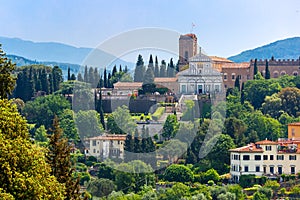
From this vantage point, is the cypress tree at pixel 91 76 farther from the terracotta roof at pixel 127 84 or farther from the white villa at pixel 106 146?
the white villa at pixel 106 146

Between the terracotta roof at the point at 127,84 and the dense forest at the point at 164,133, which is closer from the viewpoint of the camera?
the dense forest at the point at 164,133

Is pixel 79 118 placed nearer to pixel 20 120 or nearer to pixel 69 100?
pixel 69 100

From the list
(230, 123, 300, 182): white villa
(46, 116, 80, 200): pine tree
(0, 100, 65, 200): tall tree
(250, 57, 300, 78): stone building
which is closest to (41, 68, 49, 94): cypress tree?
(250, 57, 300, 78): stone building

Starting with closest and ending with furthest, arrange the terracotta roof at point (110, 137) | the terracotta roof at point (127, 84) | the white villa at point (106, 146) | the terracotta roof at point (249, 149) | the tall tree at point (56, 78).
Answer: the terracotta roof at point (249, 149) < the white villa at point (106, 146) < the terracotta roof at point (110, 137) < the tall tree at point (56, 78) < the terracotta roof at point (127, 84)

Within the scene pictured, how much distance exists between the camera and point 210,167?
48406 millimetres

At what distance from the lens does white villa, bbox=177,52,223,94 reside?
238 feet

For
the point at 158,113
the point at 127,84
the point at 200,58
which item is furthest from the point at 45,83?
the point at 200,58

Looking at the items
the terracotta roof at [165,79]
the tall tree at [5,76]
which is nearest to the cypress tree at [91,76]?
the terracotta roof at [165,79]

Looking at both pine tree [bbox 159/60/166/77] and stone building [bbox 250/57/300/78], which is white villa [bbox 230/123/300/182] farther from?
stone building [bbox 250/57/300/78]

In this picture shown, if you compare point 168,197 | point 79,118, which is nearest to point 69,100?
point 79,118

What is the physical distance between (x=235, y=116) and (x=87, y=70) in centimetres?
2053

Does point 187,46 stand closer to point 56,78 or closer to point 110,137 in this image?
point 56,78

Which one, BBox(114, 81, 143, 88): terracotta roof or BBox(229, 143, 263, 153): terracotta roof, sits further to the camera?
BBox(114, 81, 143, 88): terracotta roof

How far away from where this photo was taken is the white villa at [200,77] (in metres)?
72.7
